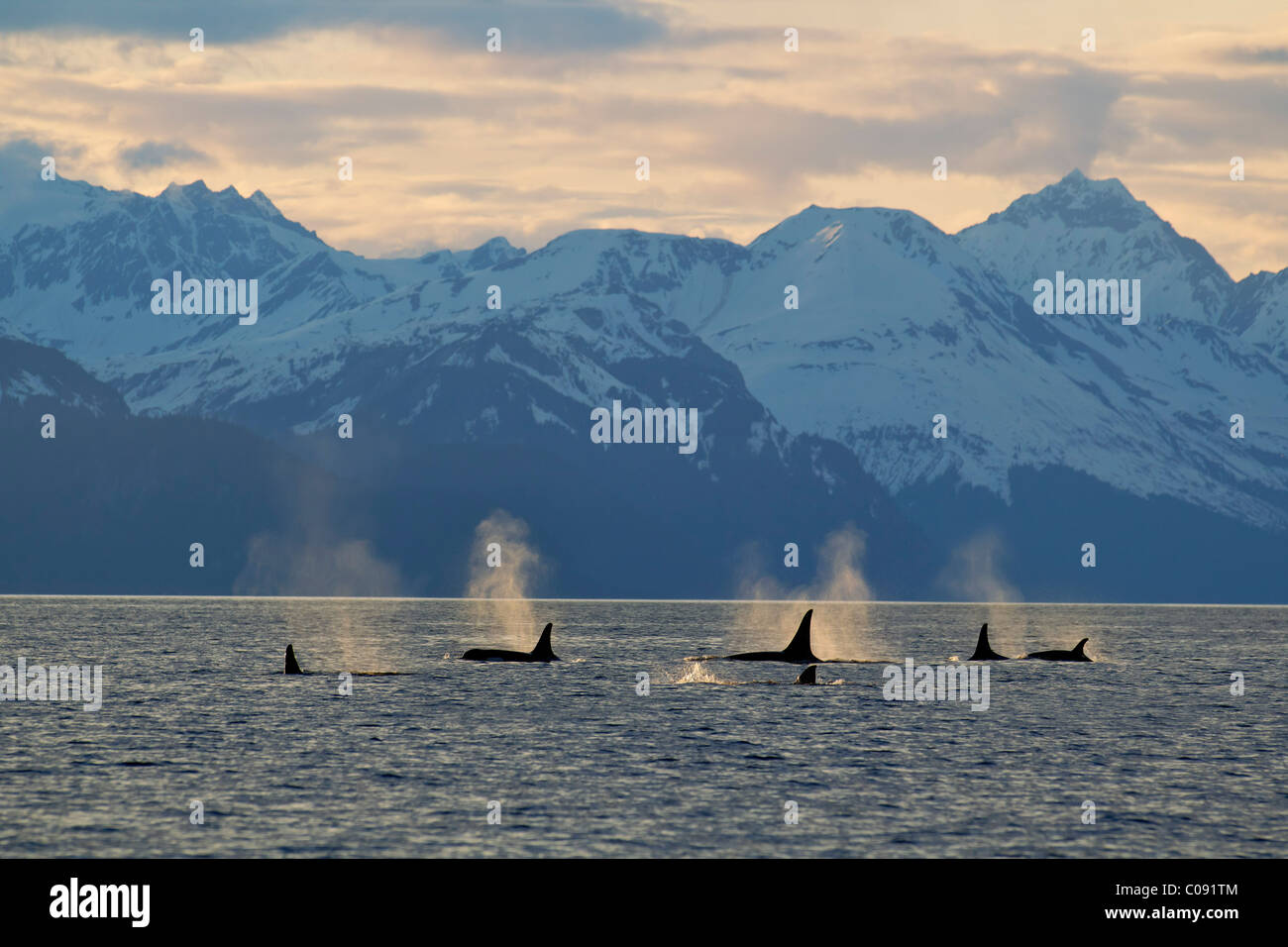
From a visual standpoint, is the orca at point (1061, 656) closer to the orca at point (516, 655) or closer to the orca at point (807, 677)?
the orca at point (516, 655)

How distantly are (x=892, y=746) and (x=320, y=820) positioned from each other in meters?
34.4

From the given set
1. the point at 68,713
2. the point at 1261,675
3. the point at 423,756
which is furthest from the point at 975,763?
the point at 1261,675

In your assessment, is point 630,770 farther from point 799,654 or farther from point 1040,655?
point 1040,655

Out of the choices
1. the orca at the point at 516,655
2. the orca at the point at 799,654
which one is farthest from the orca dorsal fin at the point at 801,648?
the orca at the point at 516,655

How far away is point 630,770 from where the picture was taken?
7206cm

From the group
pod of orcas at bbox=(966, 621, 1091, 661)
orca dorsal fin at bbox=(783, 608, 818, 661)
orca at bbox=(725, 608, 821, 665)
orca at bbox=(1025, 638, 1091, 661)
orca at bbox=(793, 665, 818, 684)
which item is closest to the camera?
orca at bbox=(793, 665, 818, 684)

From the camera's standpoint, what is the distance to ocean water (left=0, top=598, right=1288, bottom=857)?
179ft

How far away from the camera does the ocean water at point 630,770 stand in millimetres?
54438

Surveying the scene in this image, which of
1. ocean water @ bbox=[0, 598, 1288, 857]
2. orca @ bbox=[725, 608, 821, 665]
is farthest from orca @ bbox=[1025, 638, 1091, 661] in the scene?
ocean water @ bbox=[0, 598, 1288, 857]

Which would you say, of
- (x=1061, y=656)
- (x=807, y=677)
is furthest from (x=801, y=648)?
(x=1061, y=656)

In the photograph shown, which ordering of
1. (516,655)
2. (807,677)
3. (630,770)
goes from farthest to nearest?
(516,655), (807,677), (630,770)

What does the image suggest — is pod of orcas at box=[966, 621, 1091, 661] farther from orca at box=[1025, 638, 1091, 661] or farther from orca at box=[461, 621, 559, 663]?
orca at box=[461, 621, 559, 663]

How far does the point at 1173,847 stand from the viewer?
53.8 meters
